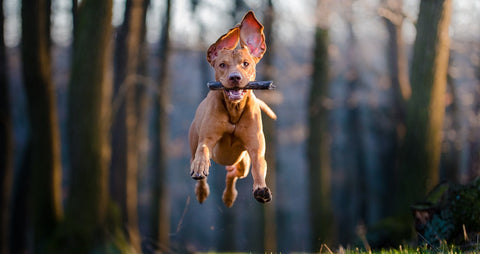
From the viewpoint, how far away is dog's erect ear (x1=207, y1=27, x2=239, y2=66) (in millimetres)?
4391

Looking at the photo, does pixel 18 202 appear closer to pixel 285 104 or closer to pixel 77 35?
pixel 77 35

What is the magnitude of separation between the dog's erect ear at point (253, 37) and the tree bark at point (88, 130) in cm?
701

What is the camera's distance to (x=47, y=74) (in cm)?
1278

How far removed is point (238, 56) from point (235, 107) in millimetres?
444

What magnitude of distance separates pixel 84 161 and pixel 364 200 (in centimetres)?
1813

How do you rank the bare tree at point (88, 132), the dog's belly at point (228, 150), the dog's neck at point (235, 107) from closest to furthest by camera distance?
the dog's neck at point (235, 107)
the dog's belly at point (228, 150)
the bare tree at point (88, 132)

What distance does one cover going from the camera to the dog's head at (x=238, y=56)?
4098mm

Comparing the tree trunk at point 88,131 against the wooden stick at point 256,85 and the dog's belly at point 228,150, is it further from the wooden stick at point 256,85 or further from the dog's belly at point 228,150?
the wooden stick at point 256,85

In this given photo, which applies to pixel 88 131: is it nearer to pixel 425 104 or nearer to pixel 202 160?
pixel 425 104

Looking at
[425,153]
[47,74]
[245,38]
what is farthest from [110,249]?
[245,38]

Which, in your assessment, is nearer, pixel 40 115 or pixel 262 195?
pixel 262 195

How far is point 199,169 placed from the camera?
4047 mm

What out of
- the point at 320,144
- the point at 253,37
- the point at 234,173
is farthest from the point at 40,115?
the point at 253,37

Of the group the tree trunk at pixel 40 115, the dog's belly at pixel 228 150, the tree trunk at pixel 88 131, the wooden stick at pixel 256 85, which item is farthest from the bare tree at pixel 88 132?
the wooden stick at pixel 256 85
